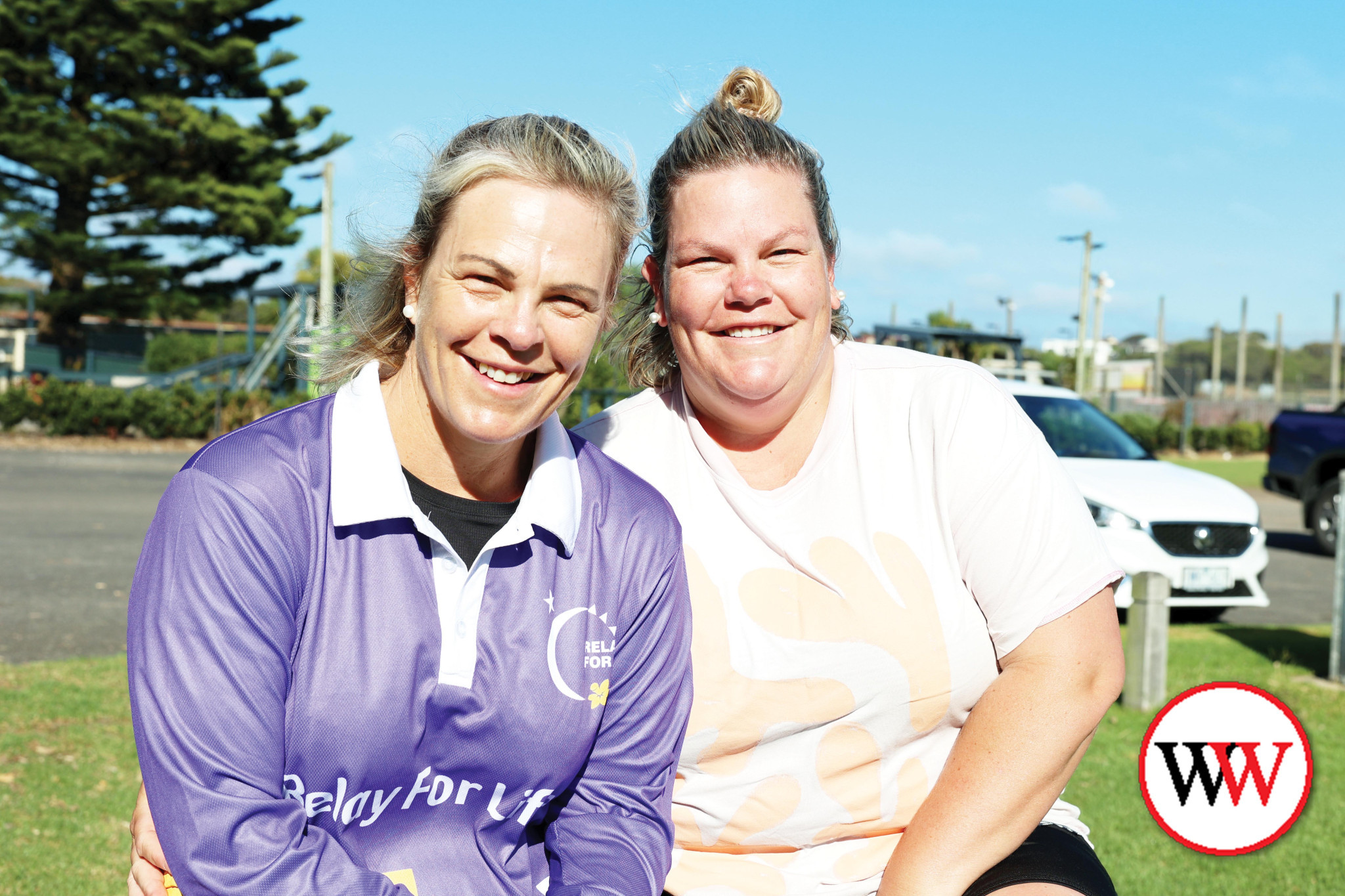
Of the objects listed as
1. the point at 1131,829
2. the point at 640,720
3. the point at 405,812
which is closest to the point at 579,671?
the point at 640,720

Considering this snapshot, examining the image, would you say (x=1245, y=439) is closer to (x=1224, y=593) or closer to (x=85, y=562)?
(x=1224, y=593)

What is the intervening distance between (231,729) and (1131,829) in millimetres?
3639

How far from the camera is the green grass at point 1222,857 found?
3.74m

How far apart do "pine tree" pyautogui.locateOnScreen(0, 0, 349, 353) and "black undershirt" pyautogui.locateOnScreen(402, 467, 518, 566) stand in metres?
27.5

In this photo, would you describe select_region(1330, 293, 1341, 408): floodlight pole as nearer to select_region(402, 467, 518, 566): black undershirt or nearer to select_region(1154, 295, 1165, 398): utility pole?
select_region(1154, 295, 1165, 398): utility pole

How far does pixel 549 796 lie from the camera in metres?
2.09

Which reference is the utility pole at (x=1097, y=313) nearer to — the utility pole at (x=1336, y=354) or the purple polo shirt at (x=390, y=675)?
the utility pole at (x=1336, y=354)

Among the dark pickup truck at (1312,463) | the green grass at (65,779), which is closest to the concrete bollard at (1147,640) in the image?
the green grass at (65,779)

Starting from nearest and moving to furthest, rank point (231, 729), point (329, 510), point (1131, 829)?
point (231, 729) < point (329, 510) < point (1131, 829)

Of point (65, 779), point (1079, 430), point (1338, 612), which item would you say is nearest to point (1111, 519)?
point (1079, 430)

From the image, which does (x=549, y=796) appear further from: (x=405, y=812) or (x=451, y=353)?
(x=451, y=353)

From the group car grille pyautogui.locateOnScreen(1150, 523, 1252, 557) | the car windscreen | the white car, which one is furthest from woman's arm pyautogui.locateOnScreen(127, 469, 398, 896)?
the car windscreen

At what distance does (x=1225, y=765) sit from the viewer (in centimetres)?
339

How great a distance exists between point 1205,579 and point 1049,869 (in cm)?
707
